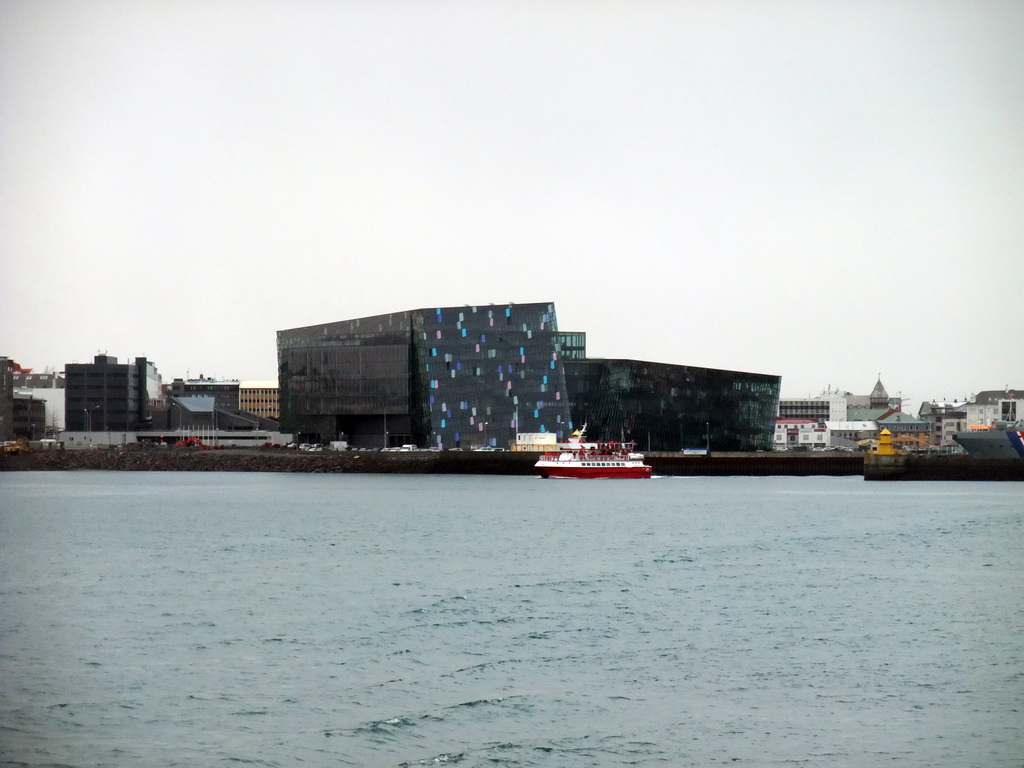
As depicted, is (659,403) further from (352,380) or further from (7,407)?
(7,407)

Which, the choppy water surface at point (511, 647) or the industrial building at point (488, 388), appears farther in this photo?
the industrial building at point (488, 388)

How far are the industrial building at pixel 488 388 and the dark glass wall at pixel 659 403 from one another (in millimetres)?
107

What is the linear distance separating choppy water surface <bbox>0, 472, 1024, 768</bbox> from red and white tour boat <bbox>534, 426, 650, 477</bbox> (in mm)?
55583

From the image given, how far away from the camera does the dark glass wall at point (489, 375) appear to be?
133 metres

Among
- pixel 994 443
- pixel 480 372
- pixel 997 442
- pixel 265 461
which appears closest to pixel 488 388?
A: pixel 480 372

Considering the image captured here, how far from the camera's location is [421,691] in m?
22.6

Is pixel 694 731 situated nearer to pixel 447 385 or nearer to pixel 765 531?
pixel 765 531

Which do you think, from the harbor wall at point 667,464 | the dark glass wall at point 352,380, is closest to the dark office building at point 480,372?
the dark glass wall at point 352,380

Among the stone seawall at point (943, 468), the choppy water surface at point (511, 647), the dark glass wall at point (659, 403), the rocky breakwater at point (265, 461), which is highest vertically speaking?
the dark glass wall at point (659, 403)

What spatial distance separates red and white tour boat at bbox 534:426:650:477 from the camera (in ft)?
366

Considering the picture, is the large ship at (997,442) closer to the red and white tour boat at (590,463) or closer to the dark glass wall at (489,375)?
the red and white tour boat at (590,463)

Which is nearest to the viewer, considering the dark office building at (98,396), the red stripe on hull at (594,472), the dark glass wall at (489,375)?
the red stripe on hull at (594,472)

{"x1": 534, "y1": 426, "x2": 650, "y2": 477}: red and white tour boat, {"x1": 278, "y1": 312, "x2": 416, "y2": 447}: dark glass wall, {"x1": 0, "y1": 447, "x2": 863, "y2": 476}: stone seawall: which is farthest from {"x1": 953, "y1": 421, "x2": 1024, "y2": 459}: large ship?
{"x1": 278, "y1": 312, "x2": 416, "y2": 447}: dark glass wall

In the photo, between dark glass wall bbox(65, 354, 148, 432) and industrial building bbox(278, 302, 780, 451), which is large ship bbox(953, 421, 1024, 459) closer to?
industrial building bbox(278, 302, 780, 451)
